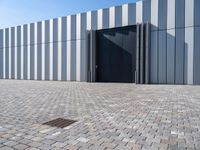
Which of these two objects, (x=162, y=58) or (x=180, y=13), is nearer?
(x=180, y=13)

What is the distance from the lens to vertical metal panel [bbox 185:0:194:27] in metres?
14.3

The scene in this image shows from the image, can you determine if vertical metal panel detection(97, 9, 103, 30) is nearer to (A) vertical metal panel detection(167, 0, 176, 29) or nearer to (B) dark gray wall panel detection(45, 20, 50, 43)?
(A) vertical metal panel detection(167, 0, 176, 29)

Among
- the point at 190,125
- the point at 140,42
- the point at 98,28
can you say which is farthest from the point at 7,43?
the point at 190,125

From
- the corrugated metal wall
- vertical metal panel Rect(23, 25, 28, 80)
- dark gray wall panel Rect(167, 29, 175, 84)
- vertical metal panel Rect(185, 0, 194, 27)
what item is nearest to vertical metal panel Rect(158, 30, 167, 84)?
the corrugated metal wall

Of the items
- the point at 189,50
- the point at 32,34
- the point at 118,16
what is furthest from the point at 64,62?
the point at 189,50

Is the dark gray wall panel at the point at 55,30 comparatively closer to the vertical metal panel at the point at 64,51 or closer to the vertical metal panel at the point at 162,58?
the vertical metal panel at the point at 64,51

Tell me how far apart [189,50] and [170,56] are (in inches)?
52.7

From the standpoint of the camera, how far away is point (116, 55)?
1723 centimetres

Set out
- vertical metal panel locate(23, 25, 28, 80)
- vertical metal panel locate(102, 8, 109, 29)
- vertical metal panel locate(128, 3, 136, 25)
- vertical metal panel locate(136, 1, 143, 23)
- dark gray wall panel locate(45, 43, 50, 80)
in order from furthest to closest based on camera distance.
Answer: vertical metal panel locate(23, 25, 28, 80), dark gray wall panel locate(45, 43, 50, 80), vertical metal panel locate(102, 8, 109, 29), vertical metal panel locate(128, 3, 136, 25), vertical metal panel locate(136, 1, 143, 23)

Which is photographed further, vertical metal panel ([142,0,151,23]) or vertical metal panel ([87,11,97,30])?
vertical metal panel ([87,11,97,30])

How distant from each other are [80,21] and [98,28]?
6.55 feet

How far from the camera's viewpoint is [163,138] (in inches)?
142

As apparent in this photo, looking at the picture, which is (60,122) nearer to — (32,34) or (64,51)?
(64,51)

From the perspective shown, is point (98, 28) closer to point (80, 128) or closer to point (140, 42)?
point (140, 42)
